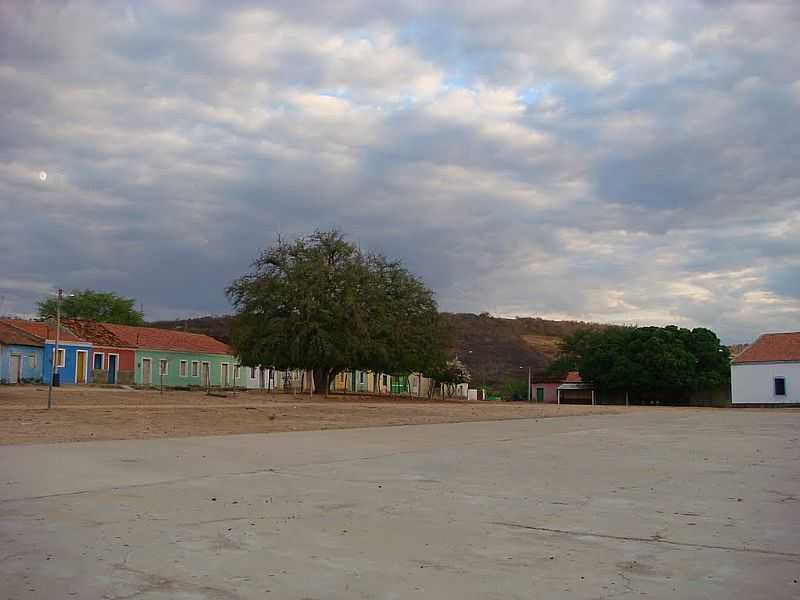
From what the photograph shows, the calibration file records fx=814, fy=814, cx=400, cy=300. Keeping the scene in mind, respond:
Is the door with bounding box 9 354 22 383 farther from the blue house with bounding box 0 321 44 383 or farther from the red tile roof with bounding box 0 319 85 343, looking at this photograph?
the red tile roof with bounding box 0 319 85 343

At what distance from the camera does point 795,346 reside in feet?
223

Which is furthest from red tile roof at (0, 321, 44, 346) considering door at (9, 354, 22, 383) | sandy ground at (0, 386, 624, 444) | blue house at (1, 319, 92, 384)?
sandy ground at (0, 386, 624, 444)

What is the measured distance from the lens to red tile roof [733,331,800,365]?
221 feet

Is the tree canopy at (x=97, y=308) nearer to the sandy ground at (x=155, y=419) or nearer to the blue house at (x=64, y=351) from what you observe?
the blue house at (x=64, y=351)

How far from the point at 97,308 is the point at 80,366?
35534 mm

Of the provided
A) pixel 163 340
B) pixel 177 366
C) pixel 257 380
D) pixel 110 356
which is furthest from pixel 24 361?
pixel 257 380

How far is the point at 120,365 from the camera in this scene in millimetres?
59438

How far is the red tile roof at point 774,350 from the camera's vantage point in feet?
221

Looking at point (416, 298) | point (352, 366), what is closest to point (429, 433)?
point (352, 366)

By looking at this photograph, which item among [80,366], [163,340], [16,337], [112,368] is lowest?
[112,368]

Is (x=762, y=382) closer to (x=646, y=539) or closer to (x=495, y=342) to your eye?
(x=495, y=342)

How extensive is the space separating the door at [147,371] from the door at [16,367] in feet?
39.4

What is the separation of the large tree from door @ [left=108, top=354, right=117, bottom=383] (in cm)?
1284

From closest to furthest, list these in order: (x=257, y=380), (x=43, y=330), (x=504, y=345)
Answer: (x=43, y=330) < (x=257, y=380) < (x=504, y=345)
